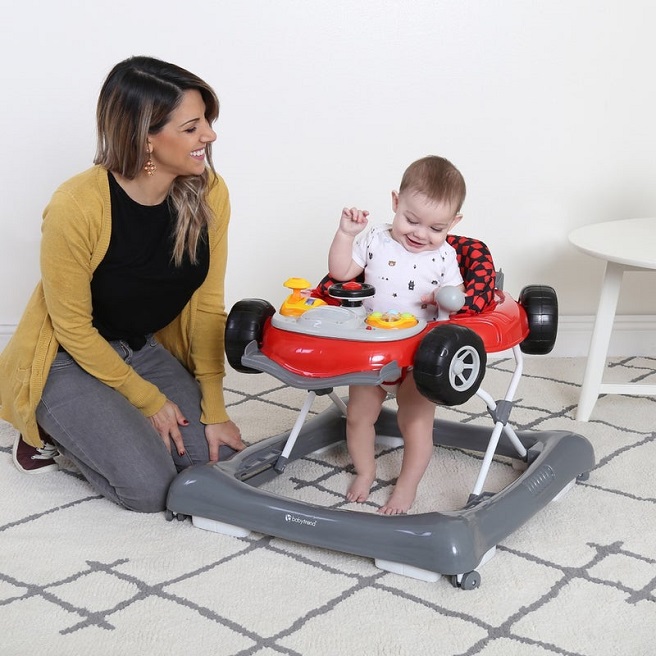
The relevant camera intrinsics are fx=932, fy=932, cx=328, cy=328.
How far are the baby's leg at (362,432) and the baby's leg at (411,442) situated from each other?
0.06 metres

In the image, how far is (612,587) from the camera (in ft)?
4.90

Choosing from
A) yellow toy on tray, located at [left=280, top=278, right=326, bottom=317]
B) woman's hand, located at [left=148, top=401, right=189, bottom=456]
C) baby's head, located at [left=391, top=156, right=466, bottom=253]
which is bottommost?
woman's hand, located at [left=148, top=401, right=189, bottom=456]

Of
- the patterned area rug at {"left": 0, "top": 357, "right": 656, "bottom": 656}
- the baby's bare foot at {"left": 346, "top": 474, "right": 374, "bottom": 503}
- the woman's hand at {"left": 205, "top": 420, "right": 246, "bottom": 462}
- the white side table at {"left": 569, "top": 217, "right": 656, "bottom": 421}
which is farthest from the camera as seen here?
the white side table at {"left": 569, "top": 217, "right": 656, "bottom": 421}

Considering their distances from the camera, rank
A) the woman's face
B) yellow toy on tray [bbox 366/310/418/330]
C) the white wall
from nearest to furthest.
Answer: yellow toy on tray [bbox 366/310/418/330], the woman's face, the white wall

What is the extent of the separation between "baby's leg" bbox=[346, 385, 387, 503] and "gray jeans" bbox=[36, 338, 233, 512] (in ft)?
1.15

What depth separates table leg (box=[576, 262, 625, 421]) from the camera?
7.24ft

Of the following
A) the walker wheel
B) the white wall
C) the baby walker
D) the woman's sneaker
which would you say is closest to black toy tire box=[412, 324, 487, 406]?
the baby walker

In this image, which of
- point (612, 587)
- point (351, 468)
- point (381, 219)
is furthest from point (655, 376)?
point (612, 587)

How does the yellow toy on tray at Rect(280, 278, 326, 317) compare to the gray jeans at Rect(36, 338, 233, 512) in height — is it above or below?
above

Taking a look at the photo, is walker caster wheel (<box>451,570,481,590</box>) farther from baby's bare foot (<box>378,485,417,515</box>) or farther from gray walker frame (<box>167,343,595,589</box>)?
baby's bare foot (<box>378,485,417,515</box>)

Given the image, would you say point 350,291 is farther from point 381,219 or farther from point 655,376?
point 655,376

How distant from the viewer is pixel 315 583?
1503mm

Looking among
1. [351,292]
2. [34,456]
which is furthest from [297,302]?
[34,456]

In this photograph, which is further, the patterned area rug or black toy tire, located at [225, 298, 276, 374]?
black toy tire, located at [225, 298, 276, 374]
